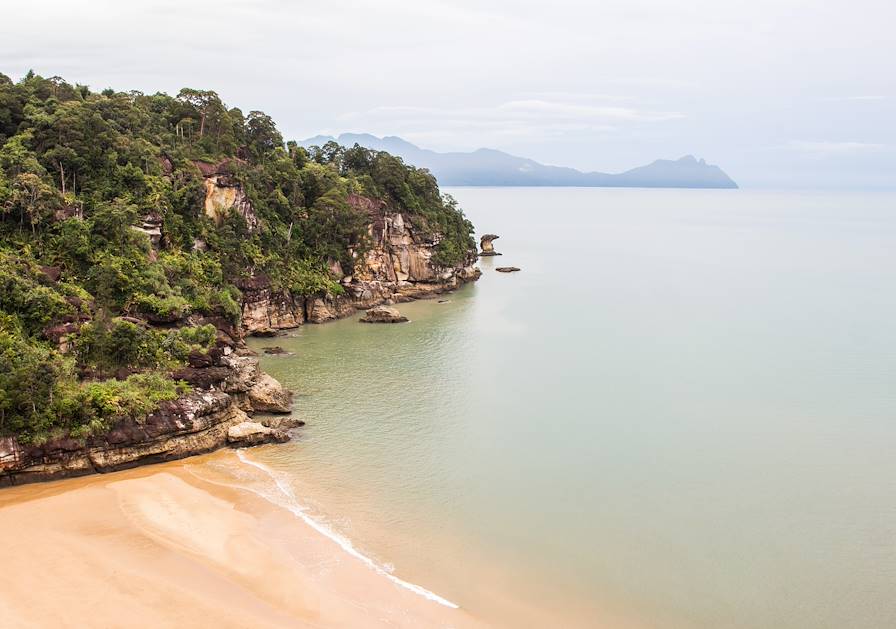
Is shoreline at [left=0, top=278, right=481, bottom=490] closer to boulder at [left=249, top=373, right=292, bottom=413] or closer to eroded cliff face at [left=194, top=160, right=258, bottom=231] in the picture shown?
boulder at [left=249, top=373, right=292, bottom=413]

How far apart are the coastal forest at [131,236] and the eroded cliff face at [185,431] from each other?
481 millimetres

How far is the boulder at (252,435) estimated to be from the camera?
26000 mm

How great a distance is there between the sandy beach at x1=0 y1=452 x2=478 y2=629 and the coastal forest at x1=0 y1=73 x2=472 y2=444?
11.0 feet

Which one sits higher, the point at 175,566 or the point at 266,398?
the point at 266,398

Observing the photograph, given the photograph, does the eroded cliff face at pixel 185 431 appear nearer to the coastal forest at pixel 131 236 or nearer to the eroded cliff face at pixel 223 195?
the coastal forest at pixel 131 236

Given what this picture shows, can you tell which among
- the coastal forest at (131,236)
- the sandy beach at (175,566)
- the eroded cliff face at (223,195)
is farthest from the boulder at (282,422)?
the eroded cliff face at (223,195)

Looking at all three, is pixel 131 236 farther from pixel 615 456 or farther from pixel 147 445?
pixel 615 456

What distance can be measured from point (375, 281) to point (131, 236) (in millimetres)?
23694

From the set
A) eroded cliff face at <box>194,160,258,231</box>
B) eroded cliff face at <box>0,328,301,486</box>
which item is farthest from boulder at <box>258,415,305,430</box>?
eroded cliff face at <box>194,160,258,231</box>

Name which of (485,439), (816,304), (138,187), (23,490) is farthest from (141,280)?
(816,304)

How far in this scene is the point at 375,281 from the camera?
53688mm

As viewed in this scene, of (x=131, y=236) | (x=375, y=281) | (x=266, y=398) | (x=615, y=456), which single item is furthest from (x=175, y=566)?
(x=375, y=281)

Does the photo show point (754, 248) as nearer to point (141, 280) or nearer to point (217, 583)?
point (141, 280)

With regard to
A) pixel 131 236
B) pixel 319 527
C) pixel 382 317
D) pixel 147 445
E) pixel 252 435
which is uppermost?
pixel 131 236
